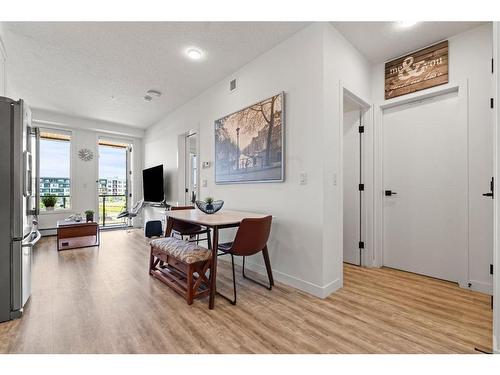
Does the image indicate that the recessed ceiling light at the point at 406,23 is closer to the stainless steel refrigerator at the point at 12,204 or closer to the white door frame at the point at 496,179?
the white door frame at the point at 496,179

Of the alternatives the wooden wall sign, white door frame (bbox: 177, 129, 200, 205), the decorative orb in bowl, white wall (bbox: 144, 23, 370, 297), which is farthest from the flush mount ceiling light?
the wooden wall sign

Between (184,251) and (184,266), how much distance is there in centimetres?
19

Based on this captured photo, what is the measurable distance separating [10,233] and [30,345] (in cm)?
85

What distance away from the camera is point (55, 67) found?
10.6 feet

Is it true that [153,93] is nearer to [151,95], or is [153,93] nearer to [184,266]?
[151,95]

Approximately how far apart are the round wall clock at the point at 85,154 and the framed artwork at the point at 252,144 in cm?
414

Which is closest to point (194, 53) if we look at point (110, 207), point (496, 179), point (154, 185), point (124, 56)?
point (124, 56)

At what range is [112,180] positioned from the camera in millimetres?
6426

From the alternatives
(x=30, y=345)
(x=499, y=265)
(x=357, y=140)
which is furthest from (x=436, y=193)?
(x=30, y=345)

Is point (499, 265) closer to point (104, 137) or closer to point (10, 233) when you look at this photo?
point (10, 233)

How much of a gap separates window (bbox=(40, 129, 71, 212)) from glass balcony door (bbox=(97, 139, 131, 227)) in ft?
2.26

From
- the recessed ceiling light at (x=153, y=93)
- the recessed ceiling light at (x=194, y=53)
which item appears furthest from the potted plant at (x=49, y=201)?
the recessed ceiling light at (x=194, y=53)

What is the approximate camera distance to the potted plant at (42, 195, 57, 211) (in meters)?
5.18

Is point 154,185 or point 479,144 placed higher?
point 479,144
